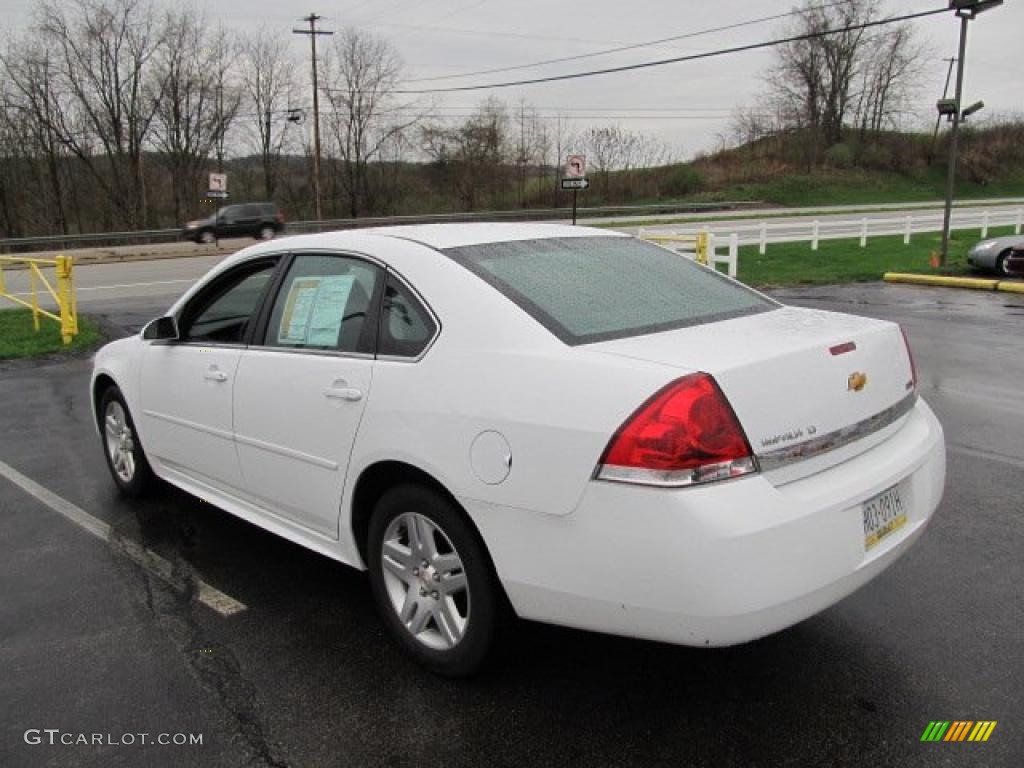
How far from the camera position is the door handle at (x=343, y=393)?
3.18 metres

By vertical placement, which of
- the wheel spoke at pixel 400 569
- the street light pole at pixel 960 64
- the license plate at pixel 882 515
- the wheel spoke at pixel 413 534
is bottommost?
the wheel spoke at pixel 400 569

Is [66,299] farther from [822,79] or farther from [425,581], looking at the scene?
[822,79]

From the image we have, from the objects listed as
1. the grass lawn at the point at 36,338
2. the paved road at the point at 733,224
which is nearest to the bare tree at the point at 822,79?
the paved road at the point at 733,224

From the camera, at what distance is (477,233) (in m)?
3.67

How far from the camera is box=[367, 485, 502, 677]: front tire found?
284cm

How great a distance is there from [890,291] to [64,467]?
13802 mm

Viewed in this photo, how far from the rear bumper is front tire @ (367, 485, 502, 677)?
0.14m

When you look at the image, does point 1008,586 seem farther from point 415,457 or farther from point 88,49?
point 88,49

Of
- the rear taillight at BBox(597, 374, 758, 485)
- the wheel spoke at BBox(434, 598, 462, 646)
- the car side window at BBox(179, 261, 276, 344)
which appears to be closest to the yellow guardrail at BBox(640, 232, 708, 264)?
the car side window at BBox(179, 261, 276, 344)

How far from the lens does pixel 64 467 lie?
5.84 m

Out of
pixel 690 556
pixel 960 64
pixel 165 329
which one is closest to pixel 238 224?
pixel 960 64

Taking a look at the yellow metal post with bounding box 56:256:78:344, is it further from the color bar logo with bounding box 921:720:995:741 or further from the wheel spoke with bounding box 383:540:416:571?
the color bar logo with bounding box 921:720:995:741

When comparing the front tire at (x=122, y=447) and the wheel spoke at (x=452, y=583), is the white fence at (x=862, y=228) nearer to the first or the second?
the front tire at (x=122, y=447)

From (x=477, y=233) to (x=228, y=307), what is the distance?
1.41 metres
